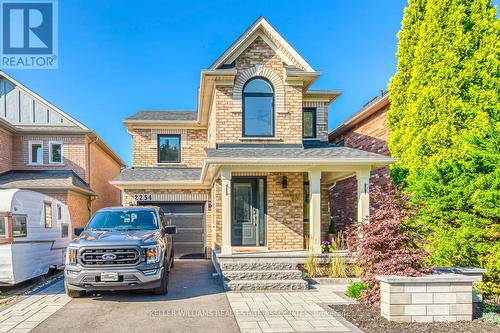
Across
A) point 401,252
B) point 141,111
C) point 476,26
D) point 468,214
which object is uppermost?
point 476,26

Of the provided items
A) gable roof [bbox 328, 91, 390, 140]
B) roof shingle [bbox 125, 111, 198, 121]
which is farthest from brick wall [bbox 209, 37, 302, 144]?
roof shingle [bbox 125, 111, 198, 121]

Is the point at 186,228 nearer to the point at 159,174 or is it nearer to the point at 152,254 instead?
the point at 159,174

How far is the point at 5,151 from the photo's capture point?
53.5 feet

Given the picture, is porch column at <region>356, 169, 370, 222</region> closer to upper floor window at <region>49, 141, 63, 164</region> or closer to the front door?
the front door

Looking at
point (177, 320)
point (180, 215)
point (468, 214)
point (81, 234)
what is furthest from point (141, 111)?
point (468, 214)

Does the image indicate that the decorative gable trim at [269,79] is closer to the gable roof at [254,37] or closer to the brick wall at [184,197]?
the gable roof at [254,37]

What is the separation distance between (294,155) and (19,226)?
290 inches

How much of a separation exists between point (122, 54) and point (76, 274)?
34.1 ft

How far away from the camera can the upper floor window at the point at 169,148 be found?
634 inches

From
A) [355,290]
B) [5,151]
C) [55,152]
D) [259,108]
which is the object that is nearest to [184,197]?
[259,108]

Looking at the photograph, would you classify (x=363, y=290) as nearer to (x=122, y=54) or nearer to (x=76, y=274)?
(x=76, y=274)

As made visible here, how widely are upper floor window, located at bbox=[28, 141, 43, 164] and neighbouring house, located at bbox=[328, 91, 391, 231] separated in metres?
13.8

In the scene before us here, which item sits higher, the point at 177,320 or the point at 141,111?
the point at 141,111

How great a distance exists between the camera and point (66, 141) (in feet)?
56.9
